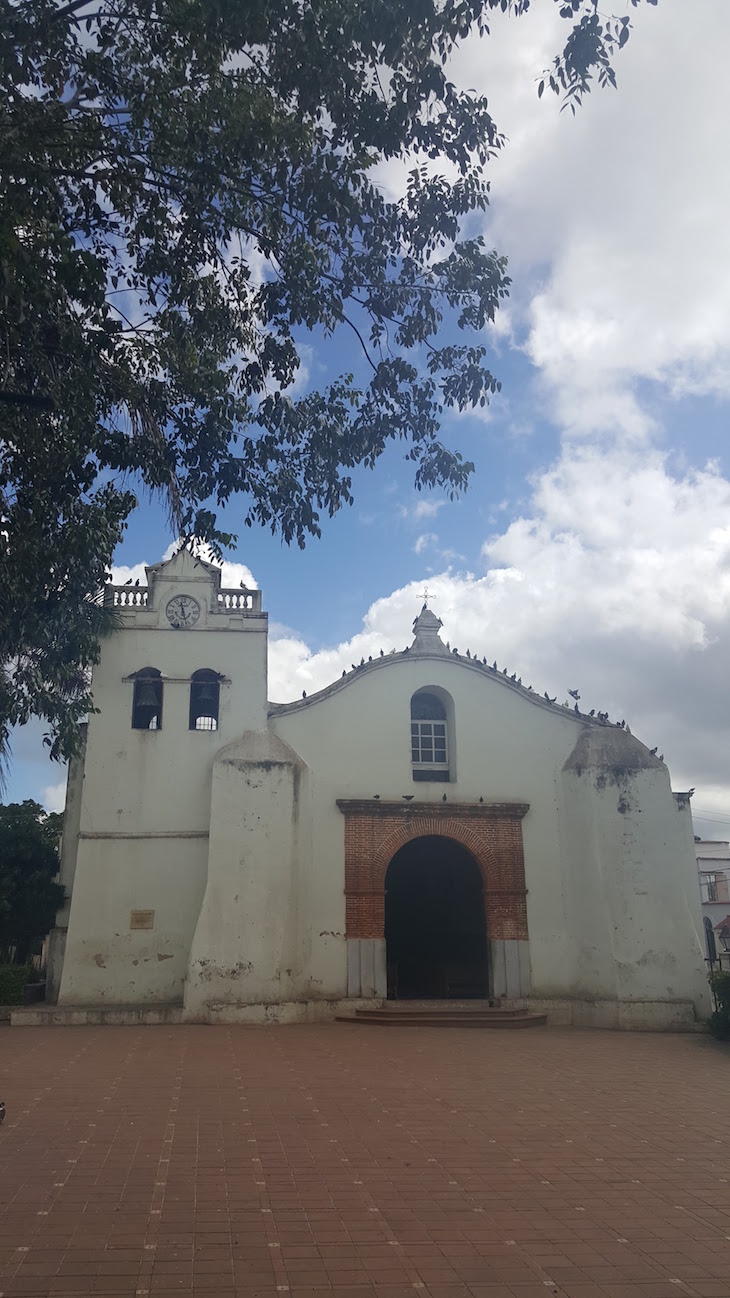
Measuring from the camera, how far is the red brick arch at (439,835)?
1570cm

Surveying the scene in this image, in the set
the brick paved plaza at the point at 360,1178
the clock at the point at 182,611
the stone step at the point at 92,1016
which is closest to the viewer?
the brick paved plaza at the point at 360,1178

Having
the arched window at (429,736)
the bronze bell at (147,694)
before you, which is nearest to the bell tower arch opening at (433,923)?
the arched window at (429,736)

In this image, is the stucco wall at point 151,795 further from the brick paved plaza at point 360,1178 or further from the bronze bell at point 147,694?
the brick paved plaza at point 360,1178

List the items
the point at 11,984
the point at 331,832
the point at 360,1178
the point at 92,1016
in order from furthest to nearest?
the point at 331,832 → the point at 11,984 → the point at 92,1016 → the point at 360,1178

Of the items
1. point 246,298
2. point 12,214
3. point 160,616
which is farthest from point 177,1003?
point 12,214

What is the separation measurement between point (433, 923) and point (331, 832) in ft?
16.9

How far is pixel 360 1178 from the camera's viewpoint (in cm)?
618

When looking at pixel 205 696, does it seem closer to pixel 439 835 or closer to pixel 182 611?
pixel 182 611

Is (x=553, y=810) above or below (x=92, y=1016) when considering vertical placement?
above

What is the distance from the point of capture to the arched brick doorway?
15.4 metres

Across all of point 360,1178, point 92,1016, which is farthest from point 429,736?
point 360,1178

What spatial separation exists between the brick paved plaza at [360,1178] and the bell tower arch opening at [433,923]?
287 inches

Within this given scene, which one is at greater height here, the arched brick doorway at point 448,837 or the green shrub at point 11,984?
the arched brick doorway at point 448,837

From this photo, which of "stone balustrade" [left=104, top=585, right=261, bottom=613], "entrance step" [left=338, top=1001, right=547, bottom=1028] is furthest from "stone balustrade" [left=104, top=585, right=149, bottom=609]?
"entrance step" [left=338, top=1001, right=547, bottom=1028]
